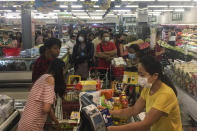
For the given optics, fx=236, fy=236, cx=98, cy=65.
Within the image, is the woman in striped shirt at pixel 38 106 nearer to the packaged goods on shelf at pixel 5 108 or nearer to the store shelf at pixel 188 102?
the packaged goods on shelf at pixel 5 108

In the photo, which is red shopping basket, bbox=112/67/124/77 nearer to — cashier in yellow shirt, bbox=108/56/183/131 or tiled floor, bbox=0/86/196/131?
cashier in yellow shirt, bbox=108/56/183/131

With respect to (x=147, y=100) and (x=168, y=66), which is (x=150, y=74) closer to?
(x=147, y=100)

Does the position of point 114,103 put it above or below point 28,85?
above

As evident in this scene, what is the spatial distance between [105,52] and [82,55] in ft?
2.02

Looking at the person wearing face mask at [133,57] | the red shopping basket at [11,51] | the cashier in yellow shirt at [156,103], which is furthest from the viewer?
the red shopping basket at [11,51]

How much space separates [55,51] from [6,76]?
3848mm

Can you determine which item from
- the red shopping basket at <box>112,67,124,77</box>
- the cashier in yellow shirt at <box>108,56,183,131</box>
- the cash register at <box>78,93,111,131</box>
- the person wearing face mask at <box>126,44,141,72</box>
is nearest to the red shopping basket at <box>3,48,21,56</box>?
the red shopping basket at <box>112,67,124,77</box>

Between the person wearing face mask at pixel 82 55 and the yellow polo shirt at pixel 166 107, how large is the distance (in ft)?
13.1

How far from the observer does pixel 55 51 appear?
143 inches

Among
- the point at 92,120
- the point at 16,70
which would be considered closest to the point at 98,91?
the point at 92,120

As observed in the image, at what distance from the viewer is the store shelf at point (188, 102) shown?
384 cm

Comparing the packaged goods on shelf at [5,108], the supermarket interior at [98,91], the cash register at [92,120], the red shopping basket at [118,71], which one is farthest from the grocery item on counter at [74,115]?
the red shopping basket at [118,71]

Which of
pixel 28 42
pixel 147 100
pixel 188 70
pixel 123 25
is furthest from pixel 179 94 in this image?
pixel 123 25

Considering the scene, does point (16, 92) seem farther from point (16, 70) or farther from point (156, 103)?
point (156, 103)
